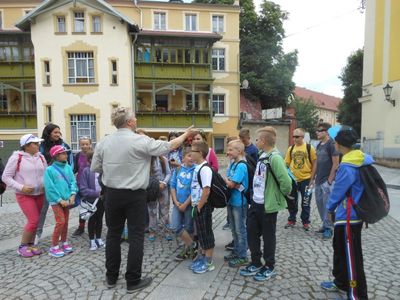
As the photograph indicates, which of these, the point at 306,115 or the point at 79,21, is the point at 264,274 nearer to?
the point at 79,21

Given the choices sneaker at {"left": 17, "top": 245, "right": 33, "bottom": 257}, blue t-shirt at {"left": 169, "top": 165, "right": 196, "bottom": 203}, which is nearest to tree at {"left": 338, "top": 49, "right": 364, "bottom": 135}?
blue t-shirt at {"left": 169, "top": 165, "right": 196, "bottom": 203}

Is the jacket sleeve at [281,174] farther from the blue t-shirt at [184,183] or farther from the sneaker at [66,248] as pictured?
the sneaker at [66,248]

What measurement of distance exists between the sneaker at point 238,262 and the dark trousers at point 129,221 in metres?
1.24

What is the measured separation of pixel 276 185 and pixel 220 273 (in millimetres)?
1285

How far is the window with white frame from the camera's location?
2464cm

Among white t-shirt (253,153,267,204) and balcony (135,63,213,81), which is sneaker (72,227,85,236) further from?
balcony (135,63,213,81)

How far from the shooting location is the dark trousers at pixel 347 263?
304cm

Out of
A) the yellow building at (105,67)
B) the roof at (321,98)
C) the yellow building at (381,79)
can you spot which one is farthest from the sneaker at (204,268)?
the roof at (321,98)

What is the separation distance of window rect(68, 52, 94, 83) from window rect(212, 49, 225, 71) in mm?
9001

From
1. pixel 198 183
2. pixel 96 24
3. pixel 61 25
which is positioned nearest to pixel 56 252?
pixel 198 183

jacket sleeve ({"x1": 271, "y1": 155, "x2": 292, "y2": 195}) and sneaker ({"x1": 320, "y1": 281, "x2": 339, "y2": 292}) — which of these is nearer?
sneaker ({"x1": 320, "y1": 281, "x2": 339, "y2": 292})

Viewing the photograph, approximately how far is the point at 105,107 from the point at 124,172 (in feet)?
63.1

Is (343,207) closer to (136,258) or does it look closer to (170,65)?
(136,258)

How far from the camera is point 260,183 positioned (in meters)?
3.83
